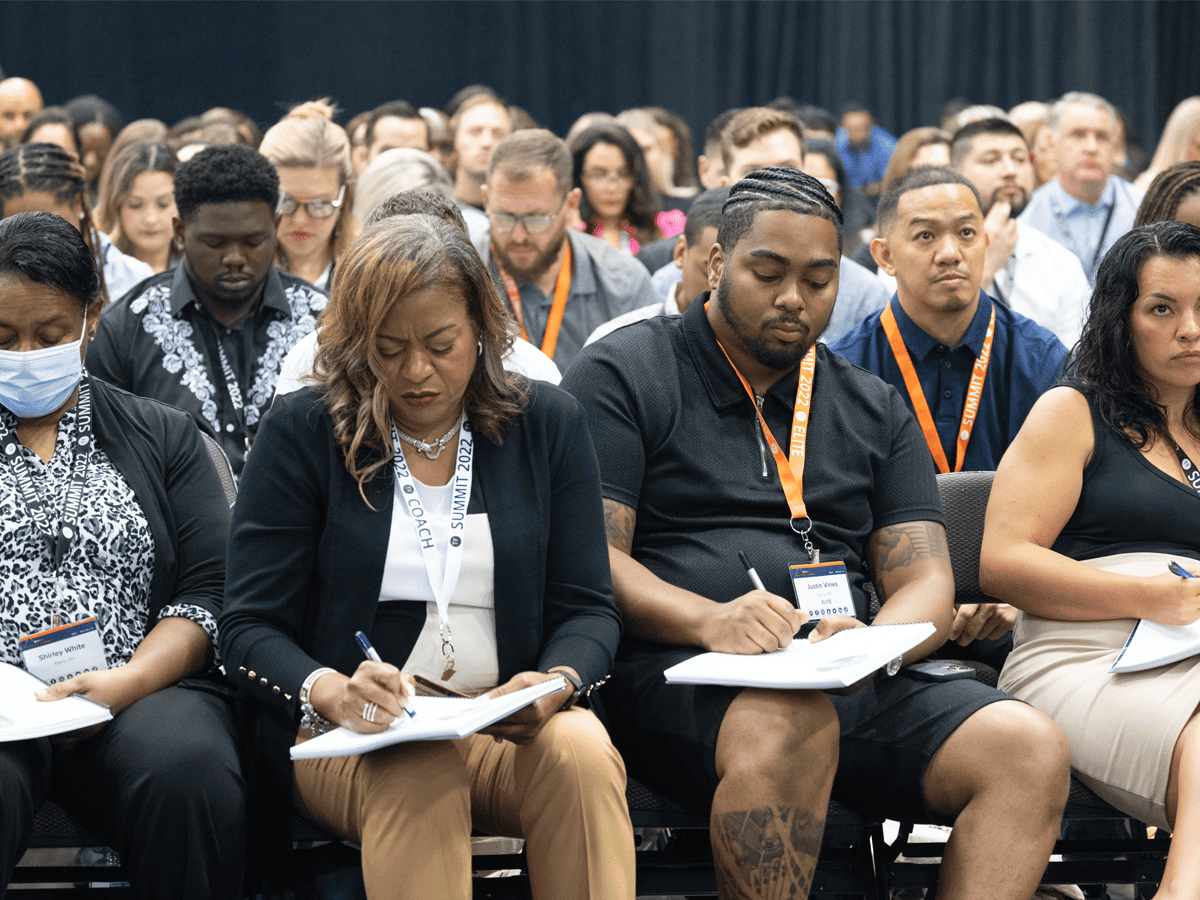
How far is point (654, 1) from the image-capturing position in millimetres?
10570

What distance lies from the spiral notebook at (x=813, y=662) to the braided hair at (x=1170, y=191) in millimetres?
1950

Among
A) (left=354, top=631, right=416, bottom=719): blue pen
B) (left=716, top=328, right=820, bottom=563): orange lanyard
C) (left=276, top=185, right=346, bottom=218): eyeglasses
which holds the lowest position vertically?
(left=354, top=631, right=416, bottom=719): blue pen

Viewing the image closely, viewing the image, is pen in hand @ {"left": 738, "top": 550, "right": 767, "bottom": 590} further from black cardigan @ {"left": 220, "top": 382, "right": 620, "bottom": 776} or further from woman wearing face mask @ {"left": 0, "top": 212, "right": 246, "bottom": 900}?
woman wearing face mask @ {"left": 0, "top": 212, "right": 246, "bottom": 900}

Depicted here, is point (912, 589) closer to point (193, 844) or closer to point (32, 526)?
point (193, 844)

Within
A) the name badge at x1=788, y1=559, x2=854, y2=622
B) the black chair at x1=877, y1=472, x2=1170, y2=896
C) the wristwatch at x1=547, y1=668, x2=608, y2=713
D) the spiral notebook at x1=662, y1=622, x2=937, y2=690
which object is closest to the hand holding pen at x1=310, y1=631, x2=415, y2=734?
the wristwatch at x1=547, y1=668, x2=608, y2=713

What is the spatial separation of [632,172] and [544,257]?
1.71 metres

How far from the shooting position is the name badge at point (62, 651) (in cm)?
233

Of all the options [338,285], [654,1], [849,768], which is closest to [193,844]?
[338,285]

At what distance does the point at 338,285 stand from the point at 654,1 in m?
8.99

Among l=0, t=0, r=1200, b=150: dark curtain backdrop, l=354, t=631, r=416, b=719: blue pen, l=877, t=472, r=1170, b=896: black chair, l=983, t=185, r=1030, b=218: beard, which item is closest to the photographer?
l=354, t=631, r=416, b=719: blue pen

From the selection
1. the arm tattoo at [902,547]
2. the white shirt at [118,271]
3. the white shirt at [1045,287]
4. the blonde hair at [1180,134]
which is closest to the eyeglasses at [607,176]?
the white shirt at [1045,287]

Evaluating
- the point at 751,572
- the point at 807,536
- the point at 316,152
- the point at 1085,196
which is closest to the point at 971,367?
the point at 807,536

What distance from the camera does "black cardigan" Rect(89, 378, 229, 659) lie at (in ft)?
8.25

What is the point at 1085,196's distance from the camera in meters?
6.05
